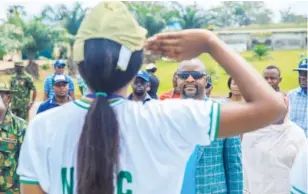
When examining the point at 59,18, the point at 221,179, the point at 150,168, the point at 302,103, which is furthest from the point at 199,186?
the point at 59,18

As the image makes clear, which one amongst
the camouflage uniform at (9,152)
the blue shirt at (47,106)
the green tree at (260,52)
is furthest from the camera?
the green tree at (260,52)

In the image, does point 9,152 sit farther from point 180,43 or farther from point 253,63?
point 253,63

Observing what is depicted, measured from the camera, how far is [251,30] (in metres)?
26.5

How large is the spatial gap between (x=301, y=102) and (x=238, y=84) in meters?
5.51

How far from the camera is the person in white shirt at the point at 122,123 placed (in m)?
1.69

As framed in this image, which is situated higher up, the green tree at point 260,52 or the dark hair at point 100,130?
the green tree at point 260,52

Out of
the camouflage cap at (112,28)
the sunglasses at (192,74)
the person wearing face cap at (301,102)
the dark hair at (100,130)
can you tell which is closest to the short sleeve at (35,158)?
the dark hair at (100,130)

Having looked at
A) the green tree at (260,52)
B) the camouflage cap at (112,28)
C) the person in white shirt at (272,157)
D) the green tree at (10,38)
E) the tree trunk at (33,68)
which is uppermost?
the green tree at (10,38)

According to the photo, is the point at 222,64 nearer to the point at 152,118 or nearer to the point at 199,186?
the point at 152,118

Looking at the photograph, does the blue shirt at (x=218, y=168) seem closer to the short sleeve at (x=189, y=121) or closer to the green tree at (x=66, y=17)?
→ the short sleeve at (x=189, y=121)

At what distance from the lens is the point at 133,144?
1728 mm

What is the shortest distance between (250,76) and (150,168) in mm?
400

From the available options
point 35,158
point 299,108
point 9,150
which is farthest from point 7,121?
point 299,108

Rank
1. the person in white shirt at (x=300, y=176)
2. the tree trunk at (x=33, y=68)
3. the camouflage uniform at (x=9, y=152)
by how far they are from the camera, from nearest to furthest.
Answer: the person in white shirt at (x=300, y=176), the camouflage uniform at (x=9, y=152), the tree trunk at (x=33, y=68)
